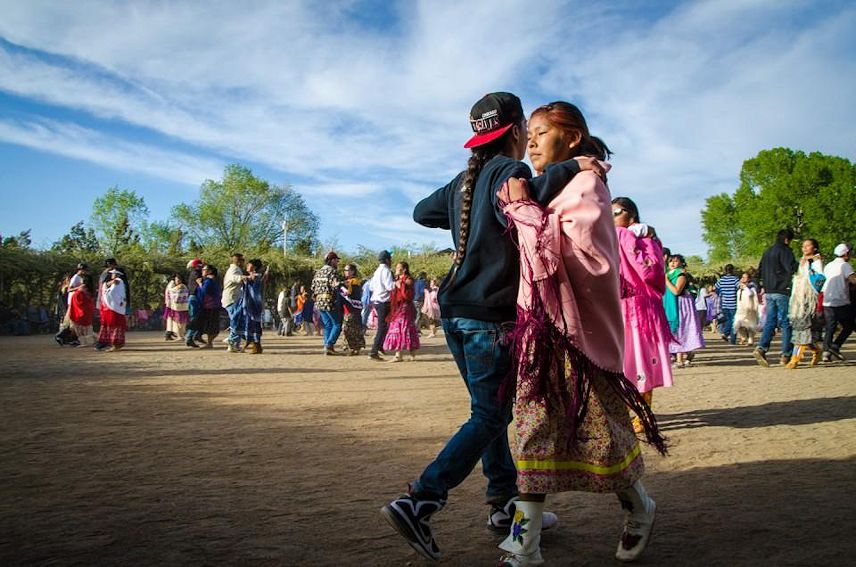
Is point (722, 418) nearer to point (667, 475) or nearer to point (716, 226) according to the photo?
point (667, 475)

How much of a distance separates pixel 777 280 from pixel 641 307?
21.1ft

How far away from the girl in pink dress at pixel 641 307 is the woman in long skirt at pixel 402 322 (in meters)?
7.51

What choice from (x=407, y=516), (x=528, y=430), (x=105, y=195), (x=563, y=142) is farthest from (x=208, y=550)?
(x=105, y=195)

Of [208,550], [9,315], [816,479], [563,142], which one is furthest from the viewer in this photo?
[9,315]

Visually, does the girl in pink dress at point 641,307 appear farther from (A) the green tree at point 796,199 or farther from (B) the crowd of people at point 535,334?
(A) the green tree at point 796,199

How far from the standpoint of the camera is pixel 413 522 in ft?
8.52

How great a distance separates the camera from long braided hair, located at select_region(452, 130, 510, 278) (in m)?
2.88

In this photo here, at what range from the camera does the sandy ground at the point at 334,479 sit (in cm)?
272

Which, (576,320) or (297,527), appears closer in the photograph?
(576,320)

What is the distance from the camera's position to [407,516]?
102 inches

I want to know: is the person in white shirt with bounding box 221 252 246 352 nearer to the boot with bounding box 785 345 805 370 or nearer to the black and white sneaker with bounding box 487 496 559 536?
the boot with bounding box 785 345 805 370

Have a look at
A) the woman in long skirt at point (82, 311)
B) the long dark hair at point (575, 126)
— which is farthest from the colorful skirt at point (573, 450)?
the woman in long skirt at point (82, 311)

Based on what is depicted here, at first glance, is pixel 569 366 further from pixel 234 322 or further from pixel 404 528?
pixel 234 322

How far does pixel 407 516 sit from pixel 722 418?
4.35m
